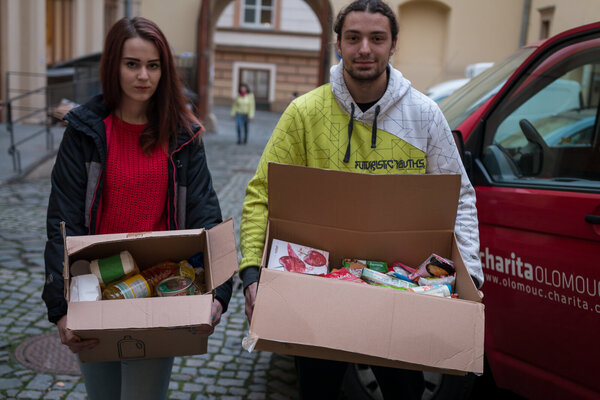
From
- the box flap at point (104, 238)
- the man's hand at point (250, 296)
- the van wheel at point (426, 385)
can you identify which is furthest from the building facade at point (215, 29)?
the box flap at point (104, 238)

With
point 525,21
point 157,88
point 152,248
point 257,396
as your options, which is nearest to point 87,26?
point 525,21

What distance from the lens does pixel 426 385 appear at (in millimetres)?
3123

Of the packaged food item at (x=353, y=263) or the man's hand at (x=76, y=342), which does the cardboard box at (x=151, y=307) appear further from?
the packaged food item at (x=353, y=263)

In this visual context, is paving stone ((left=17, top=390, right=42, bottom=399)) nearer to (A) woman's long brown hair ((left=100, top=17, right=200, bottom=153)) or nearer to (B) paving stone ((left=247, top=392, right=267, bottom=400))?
(B) paving stone ((left=247, top=392, right=267, bottom=400))

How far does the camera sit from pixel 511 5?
12969mm

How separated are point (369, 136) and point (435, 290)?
0.61m

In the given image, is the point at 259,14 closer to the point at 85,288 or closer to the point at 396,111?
the point at 396,111

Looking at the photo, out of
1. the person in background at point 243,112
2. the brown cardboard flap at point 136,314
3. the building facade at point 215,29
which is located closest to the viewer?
the brown cardboard flap at point 136,314

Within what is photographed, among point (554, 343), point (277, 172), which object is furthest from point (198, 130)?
point (554, 343)

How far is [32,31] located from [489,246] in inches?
616

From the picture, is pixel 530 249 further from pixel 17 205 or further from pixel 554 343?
pixel 17 205

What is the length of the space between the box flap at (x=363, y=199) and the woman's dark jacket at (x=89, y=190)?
356 mm

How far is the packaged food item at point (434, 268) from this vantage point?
2.06 m

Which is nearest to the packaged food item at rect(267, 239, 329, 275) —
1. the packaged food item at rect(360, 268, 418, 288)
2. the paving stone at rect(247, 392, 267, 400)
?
the packaged food item at rect(360, 268, 418, 288)
